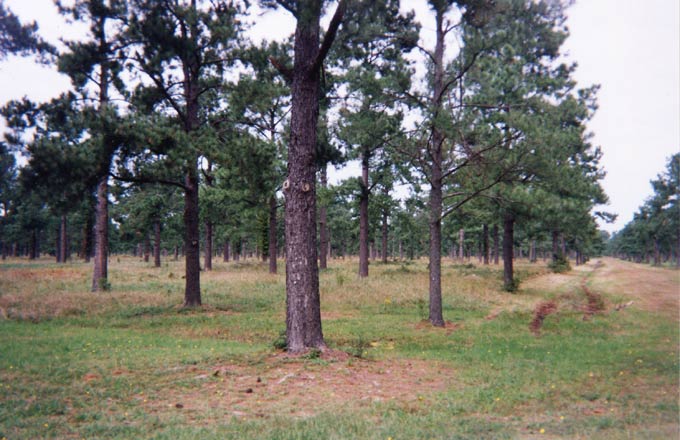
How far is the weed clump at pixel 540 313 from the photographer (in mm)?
13539

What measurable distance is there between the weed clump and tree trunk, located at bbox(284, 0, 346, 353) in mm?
7383

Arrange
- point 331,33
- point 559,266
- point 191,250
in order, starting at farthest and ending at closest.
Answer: point 559,266, point 191,250, point 331,33

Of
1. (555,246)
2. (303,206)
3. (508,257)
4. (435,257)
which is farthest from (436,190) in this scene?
(555,246)

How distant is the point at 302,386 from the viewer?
21.5ft

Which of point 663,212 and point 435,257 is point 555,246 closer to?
point 663,212

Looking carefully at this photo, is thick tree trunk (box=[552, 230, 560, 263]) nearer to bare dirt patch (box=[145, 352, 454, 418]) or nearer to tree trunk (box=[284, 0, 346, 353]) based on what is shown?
tree trunk (box=[284, 0, 346, 353])

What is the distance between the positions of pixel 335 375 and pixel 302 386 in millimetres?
758

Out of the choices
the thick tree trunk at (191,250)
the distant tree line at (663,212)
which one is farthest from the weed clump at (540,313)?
the distant tree line at (663,212)

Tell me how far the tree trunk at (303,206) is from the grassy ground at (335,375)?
67 cm

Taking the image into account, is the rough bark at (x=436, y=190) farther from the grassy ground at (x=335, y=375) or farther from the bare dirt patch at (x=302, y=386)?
the bare dirt patch at (x=302, y=386)

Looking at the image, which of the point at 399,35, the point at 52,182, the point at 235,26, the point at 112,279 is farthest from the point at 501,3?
the point at 112,279

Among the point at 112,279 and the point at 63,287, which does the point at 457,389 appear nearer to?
the point at 63,287

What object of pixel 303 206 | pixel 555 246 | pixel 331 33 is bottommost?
pixel 555 246

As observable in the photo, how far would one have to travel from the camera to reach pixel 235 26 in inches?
567
